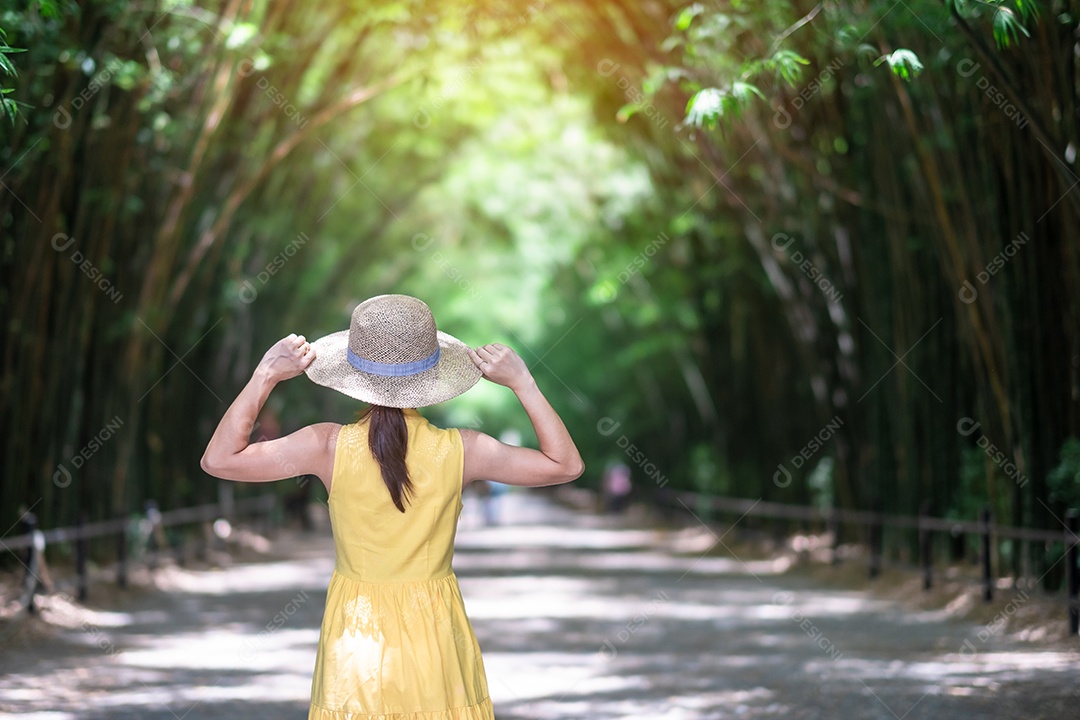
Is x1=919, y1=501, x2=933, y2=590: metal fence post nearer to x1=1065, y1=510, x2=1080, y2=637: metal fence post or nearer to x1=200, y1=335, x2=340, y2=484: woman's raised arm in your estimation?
x1=1065, y1=510, x2=1080, y2=637: metal fence post

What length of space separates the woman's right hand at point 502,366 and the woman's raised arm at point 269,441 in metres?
0.38

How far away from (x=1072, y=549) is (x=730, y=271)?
10.4 metres

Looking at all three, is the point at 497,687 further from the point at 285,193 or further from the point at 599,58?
the point at 285,193

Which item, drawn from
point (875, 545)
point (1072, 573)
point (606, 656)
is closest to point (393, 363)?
point (606, 656)

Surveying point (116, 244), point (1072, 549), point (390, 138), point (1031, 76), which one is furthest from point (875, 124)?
point (390, 138)

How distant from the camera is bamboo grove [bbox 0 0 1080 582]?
10.5 metres

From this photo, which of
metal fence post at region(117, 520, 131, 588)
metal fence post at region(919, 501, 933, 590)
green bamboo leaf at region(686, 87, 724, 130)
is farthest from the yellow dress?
metal fence post at region(117, 520, 131, 588)

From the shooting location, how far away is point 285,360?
3.38 m

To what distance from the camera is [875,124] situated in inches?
523

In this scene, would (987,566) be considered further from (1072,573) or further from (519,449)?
(519,449)

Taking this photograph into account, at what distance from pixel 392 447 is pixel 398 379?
162 mm

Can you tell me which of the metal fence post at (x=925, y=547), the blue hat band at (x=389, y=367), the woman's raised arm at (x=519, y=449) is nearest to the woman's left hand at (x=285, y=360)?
the blue hat band at (x=389, y=367)

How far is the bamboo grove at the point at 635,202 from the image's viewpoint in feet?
34.3

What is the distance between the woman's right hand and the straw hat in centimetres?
4
